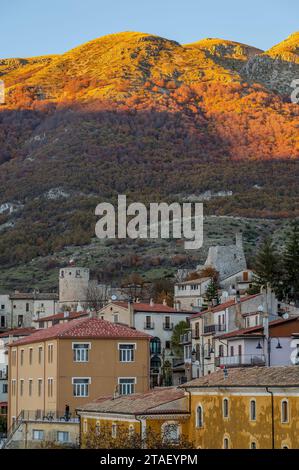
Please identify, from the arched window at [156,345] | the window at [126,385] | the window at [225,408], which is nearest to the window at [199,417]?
the window at [225,408]

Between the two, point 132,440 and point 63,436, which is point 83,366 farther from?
point 132,440

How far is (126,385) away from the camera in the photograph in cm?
8038

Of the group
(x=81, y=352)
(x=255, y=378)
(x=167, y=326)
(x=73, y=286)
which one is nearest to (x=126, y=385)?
(x=81, y=352)

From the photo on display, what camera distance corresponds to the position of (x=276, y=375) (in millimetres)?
55312

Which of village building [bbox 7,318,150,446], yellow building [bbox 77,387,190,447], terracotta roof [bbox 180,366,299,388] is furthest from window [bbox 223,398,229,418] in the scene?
village building [bbox 7,318,150,446]

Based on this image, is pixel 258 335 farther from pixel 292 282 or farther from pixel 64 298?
pixel 64 298

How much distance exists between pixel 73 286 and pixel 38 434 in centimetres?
7820

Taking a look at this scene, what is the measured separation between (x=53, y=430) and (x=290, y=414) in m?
21.6

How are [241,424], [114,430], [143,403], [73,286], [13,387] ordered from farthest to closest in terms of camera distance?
[73,286], [13,387], [143,403], [114,430], [241,424]

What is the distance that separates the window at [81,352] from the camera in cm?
7944

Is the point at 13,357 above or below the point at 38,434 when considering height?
above

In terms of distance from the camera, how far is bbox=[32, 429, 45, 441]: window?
236ft

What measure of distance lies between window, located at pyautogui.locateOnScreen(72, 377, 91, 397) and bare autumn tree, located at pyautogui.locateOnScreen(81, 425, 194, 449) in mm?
15956
